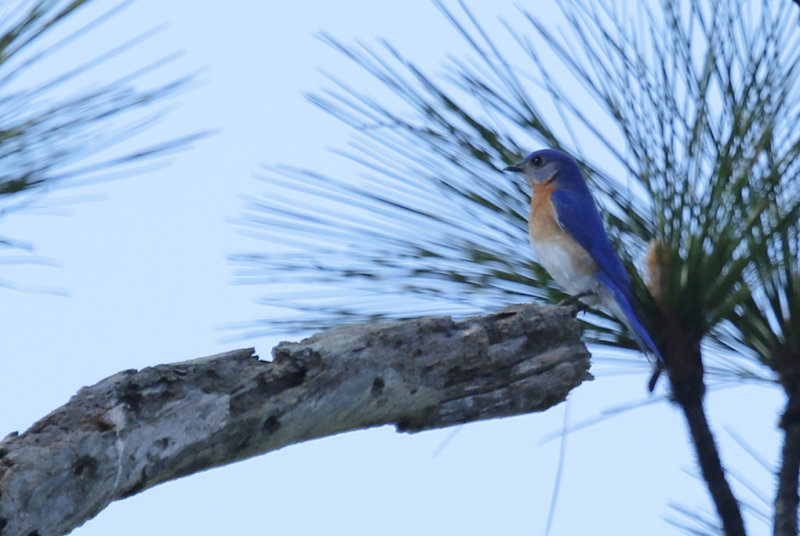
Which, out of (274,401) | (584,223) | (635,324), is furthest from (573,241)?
(274,401)

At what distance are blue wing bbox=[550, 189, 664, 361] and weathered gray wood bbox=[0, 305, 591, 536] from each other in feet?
0.80

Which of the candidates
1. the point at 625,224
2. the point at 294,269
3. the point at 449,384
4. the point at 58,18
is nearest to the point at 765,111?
the point at 625,224

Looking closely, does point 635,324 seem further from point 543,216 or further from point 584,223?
point 584,223

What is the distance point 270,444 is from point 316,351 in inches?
7.3

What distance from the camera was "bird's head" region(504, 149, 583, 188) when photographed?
326 cm

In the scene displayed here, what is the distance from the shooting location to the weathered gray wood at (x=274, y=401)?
1.94 metres

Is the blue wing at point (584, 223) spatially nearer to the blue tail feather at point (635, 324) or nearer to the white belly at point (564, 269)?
the white belly at point (564, 269)

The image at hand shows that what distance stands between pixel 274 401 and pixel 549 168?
5.51ft

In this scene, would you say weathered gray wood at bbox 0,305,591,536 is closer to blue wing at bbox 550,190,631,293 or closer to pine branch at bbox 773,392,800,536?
pine branch at bbox 773,392,800,536

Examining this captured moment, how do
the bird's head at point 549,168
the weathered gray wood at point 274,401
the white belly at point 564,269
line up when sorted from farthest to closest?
the bird's head at point 549,168
the white belly at point 564,269
the weathered gray wood at point 274,401

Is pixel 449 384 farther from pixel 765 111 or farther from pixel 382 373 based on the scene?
pixel 765 111

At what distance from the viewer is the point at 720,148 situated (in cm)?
263

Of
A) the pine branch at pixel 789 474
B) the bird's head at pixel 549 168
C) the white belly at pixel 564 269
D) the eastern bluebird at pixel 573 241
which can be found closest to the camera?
the pine branch at pixel 789 474

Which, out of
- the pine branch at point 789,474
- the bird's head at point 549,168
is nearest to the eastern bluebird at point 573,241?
the bird's head at point 549,168
